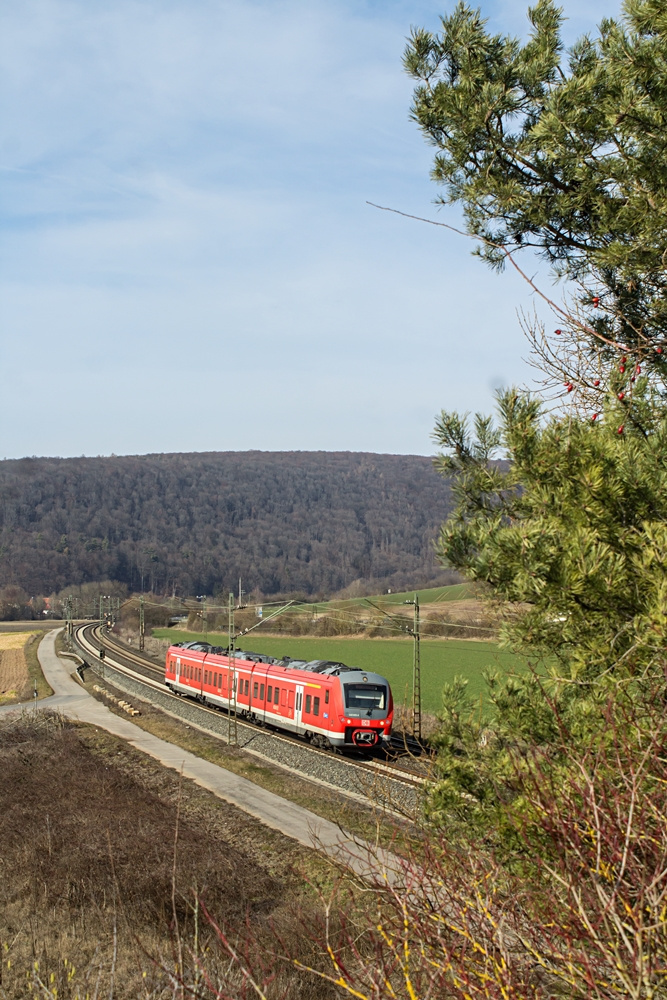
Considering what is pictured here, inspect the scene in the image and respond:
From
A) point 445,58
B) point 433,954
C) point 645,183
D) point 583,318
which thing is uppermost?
point 445,58

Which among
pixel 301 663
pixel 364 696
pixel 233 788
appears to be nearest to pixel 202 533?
pixel 301 663

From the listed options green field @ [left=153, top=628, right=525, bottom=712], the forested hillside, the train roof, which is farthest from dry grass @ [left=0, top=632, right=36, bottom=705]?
the forested hillside

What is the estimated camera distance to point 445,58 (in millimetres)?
6719

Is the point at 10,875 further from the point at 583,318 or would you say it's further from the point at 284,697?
the point at 284,697

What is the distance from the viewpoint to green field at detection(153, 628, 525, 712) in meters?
36.8

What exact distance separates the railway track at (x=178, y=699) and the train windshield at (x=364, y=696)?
1.53 metres

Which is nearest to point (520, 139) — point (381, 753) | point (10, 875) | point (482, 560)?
point (482, 560)

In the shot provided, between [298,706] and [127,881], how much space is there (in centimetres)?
1361

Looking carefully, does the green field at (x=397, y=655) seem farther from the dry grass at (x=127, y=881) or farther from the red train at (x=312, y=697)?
the dry grass at (x=127, y=881)

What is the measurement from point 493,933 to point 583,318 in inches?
199

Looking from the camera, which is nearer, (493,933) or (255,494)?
(493,933)

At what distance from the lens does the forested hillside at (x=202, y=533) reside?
154 meters

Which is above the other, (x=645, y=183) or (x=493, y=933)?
(x=645, y=183)

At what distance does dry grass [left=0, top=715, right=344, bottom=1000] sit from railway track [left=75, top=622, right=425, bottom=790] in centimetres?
239
